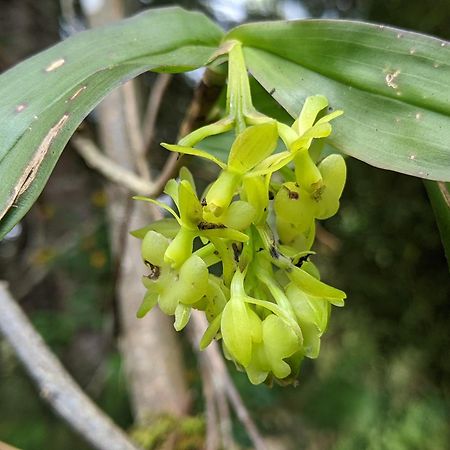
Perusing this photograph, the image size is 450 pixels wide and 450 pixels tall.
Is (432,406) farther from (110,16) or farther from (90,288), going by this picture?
(110,16)

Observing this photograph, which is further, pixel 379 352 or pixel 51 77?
pixel 379 352

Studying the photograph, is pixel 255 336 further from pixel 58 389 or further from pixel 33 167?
pixel 58 389

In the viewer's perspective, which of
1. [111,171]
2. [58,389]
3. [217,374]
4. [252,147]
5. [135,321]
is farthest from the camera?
[135,321]

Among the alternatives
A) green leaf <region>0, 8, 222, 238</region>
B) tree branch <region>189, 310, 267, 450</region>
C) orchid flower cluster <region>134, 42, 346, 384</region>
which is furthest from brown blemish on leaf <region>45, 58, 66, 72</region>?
tree branch <region>189, 310, 267, 450</region>

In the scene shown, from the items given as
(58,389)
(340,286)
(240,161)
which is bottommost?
(340,286)

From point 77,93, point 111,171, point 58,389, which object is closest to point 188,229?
point 77,93

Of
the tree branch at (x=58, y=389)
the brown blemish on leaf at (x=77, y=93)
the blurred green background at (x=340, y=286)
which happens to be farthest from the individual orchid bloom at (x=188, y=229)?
the blurred green background at (x=340, y=286)

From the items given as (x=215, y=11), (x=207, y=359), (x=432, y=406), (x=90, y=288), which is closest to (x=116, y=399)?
(x=90, y=288)

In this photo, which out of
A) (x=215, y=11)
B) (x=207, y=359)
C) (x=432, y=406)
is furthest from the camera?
(x=215, y=11)
